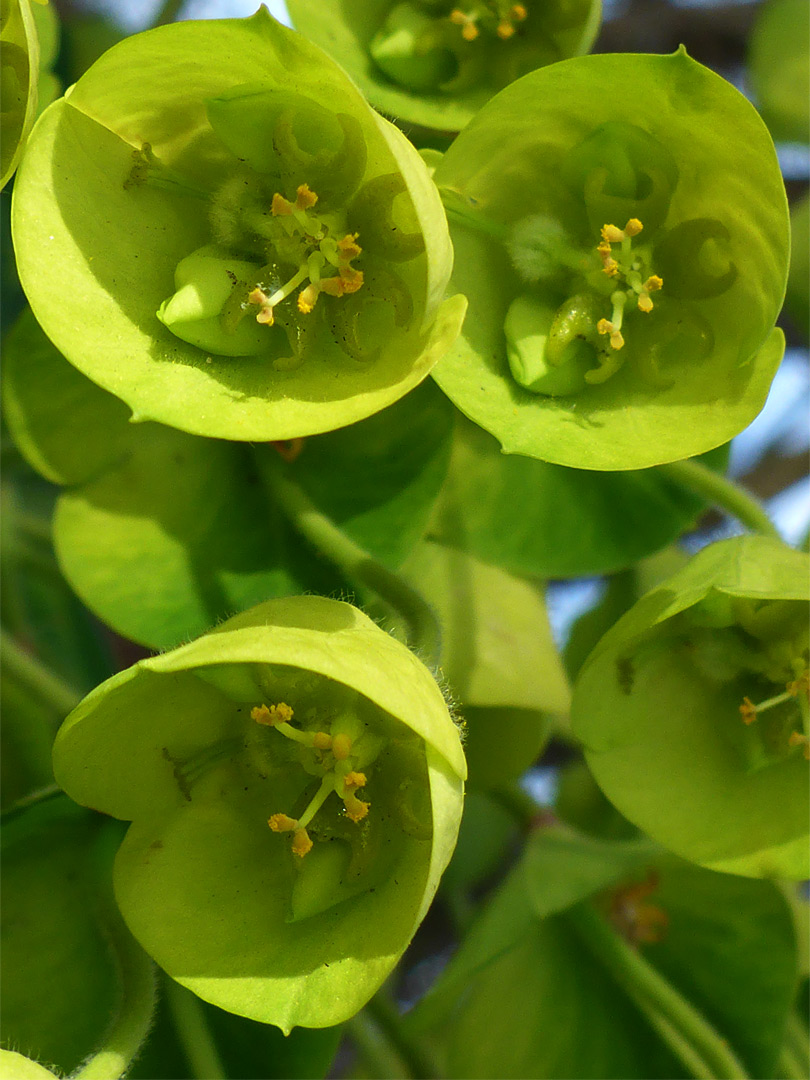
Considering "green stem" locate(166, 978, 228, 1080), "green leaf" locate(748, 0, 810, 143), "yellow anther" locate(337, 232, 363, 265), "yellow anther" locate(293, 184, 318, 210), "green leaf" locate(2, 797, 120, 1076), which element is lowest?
"green leaf" locate(2, 797, 120, 1076)

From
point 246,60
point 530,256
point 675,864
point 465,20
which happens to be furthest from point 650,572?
point 246,60

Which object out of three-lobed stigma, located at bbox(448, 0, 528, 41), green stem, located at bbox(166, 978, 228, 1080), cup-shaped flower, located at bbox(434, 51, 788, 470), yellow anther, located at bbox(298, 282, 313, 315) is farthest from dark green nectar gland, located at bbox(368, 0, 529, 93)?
green stem, located at bbox(166, 978, 228, 1080)

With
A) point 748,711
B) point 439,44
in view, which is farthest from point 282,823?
point 439,44

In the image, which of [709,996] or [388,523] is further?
[709,996]

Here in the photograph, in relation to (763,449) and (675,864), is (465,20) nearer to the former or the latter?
(675,864)

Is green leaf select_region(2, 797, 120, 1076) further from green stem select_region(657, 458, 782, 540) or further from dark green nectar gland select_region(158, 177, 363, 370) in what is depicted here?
green stem select_region(657, 458, 782, 540)

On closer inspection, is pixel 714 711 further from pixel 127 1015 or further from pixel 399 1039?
pixel 127 1015
